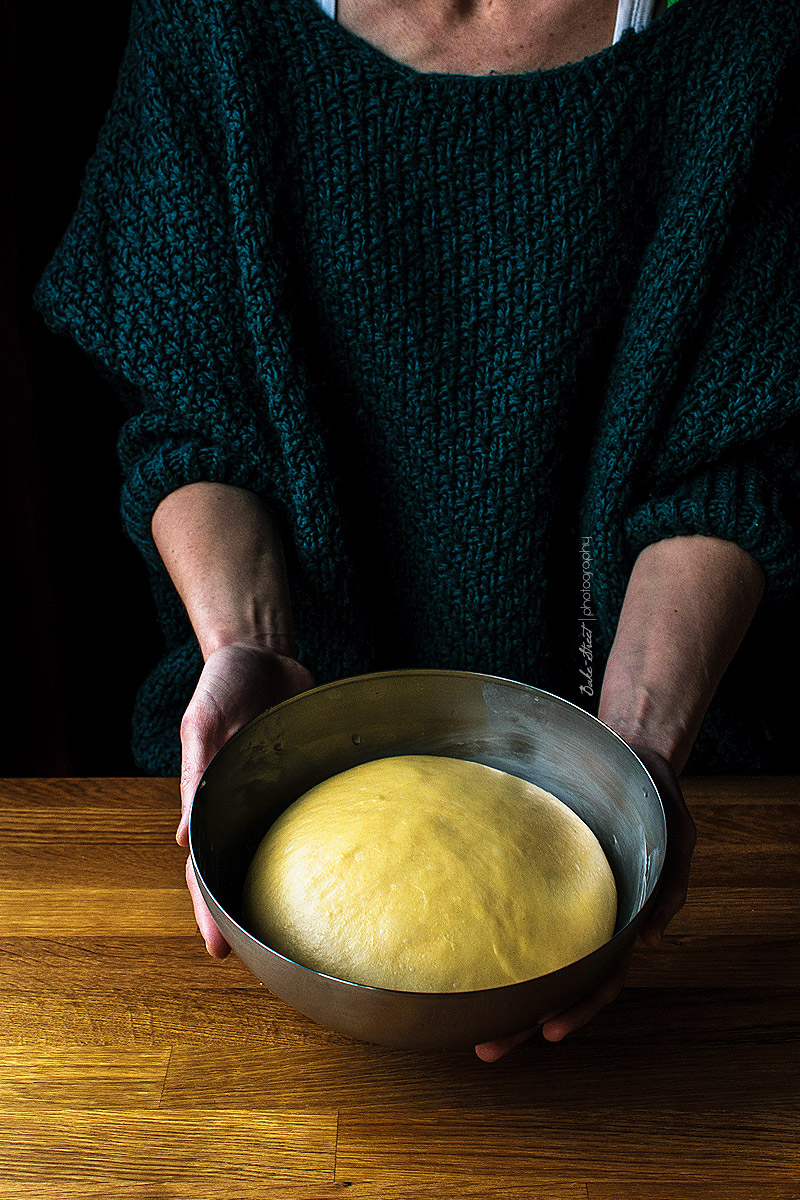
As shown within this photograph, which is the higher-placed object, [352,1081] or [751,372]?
[751,372]

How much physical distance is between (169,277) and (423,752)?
1.78 feet

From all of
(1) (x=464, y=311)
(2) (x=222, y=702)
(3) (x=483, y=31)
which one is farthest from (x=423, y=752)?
(3) (x=483, y=31)

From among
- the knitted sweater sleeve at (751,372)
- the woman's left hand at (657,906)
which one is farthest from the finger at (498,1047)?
the knitted sweater sleeve at (751,372)

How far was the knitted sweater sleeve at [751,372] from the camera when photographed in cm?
91

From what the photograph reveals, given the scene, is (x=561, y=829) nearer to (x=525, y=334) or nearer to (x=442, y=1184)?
(x=442, y=1184)

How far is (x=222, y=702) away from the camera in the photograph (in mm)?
768

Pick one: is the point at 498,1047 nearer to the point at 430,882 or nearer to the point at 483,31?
the point at 430,882

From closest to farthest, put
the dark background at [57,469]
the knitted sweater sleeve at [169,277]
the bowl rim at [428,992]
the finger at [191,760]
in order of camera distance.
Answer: the bowl rim at [428,992], the finger at [191,760], the knitted sweater sleeve at [169,277], the dark background at [57,469]

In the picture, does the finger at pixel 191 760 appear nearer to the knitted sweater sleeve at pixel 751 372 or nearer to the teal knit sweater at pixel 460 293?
the teal knit sweater at pixel 460 293

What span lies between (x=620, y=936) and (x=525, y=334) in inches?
24.7

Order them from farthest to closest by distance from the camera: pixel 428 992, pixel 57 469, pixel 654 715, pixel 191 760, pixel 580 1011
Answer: pixel 57 469, pixel 654 715, pixel 191 760, pixel 580 1011, pixel 428 992

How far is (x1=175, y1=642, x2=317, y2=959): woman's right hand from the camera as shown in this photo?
0.66m

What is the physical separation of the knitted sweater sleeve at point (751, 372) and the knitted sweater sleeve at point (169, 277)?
0.41 meters

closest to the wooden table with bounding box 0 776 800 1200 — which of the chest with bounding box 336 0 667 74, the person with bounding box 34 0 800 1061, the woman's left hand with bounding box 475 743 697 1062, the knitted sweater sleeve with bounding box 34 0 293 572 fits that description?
the woman's left hand with bounding box 475 743 697 1062
